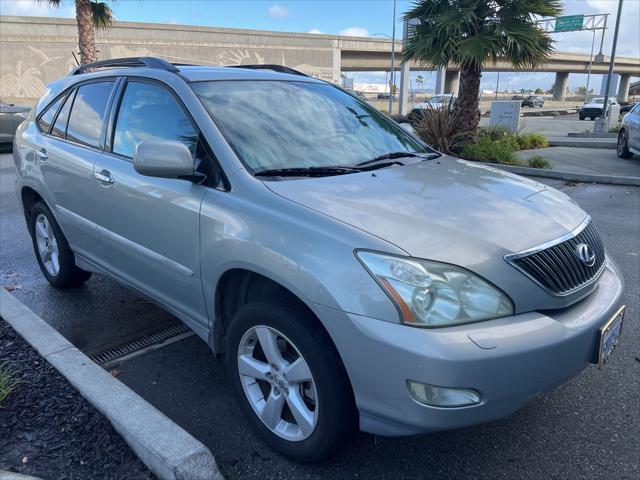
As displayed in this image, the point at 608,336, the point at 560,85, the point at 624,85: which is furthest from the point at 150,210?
the point at 624,85

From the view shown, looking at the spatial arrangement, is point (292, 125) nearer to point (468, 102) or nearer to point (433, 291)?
point (433, 291)

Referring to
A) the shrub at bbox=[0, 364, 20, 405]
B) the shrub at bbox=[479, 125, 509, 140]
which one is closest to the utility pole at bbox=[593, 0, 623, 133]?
the shrub at bbox=[479, 125, 509, 140]

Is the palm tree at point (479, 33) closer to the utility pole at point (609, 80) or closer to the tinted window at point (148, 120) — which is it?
the tinted window at point (148, 120)

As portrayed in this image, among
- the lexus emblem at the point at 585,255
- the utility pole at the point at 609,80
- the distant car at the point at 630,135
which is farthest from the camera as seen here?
the utility pole at the point at 609,80

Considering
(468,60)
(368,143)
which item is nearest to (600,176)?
(468,60)

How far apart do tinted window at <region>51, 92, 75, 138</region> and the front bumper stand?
9.96 feet

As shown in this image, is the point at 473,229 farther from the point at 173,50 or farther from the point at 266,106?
the point at 173,50

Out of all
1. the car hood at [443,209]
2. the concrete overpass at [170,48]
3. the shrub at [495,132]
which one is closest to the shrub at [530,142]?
the shrub at [495,132]

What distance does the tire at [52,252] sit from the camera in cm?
422

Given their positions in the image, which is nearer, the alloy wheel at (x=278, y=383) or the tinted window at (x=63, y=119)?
the alloy wheel at (x=278, y=383)

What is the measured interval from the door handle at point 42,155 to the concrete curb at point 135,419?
149 centimetres

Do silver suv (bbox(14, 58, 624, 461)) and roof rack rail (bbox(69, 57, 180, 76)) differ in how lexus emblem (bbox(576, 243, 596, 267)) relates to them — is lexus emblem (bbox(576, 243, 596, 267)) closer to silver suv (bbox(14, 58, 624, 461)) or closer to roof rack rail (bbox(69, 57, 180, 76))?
silver suv (bbox(14, 58, 624, 461))

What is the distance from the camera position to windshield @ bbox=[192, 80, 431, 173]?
9.03 feet

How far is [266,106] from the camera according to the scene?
9.95 ft
